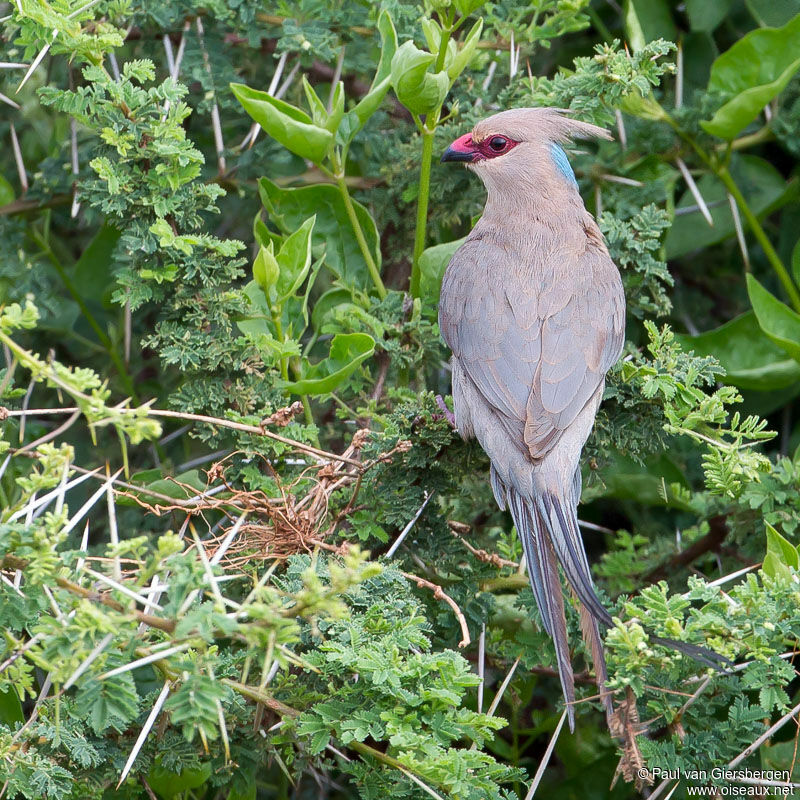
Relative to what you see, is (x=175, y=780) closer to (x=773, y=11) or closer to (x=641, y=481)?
(x=641, y=481)

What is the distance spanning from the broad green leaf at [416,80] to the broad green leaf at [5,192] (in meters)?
1.56

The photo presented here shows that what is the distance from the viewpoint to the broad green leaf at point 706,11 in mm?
3689

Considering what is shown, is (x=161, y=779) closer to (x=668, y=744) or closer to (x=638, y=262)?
(x=668, y=744)

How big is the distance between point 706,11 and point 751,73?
489 millimetres

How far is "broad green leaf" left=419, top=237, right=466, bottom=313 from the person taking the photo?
3133 mm

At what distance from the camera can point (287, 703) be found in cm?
226

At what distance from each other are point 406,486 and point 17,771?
118 centimetres

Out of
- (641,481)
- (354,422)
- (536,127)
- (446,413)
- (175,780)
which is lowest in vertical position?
(175,780)

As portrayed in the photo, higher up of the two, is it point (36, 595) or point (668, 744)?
point (36, 595)

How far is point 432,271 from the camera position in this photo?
124 inches

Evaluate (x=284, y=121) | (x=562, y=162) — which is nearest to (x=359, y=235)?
(x=284, y=121)

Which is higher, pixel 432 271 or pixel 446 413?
pixel 432 271

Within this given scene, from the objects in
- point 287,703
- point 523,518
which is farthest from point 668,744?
point 287,703

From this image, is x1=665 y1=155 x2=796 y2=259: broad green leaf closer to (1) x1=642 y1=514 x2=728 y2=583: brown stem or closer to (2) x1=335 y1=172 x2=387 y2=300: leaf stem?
(1) x1=642 y1=514 x2=728 y2=583: brown stem
